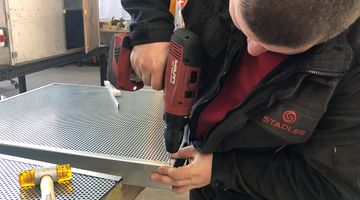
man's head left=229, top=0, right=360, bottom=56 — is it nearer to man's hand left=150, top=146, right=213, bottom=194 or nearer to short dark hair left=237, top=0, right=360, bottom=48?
short dark hair left=237, top=0, right=360, bottom=48

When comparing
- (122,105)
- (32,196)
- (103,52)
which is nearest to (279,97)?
(32,196)

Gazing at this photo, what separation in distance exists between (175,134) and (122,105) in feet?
1.33

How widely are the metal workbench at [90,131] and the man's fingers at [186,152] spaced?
1.0 inches

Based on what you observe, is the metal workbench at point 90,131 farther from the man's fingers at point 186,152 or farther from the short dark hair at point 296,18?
the short dark hair at point 296,18

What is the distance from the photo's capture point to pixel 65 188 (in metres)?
0.54

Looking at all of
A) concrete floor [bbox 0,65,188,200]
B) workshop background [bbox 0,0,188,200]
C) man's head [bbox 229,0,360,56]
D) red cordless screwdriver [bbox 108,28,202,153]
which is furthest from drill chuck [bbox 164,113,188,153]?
concrete floor [bbox 0,65,188,200]

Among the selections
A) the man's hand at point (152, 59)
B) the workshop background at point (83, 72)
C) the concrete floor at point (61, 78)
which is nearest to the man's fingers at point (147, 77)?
the man's hand at point (152, 59)

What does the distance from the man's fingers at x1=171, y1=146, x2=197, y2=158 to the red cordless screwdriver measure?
0.02 meters

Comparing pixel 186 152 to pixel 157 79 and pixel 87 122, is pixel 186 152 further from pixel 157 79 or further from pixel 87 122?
pixel 87 122

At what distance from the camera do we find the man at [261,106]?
0.55 meters

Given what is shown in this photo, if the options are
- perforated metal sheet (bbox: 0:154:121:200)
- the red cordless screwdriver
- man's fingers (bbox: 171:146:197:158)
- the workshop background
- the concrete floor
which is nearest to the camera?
perforated metal sheet (bbox: 0:154:121:200)

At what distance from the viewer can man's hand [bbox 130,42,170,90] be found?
677mm

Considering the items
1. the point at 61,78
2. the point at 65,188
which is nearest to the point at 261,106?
the point at 65,188

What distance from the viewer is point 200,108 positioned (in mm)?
724
